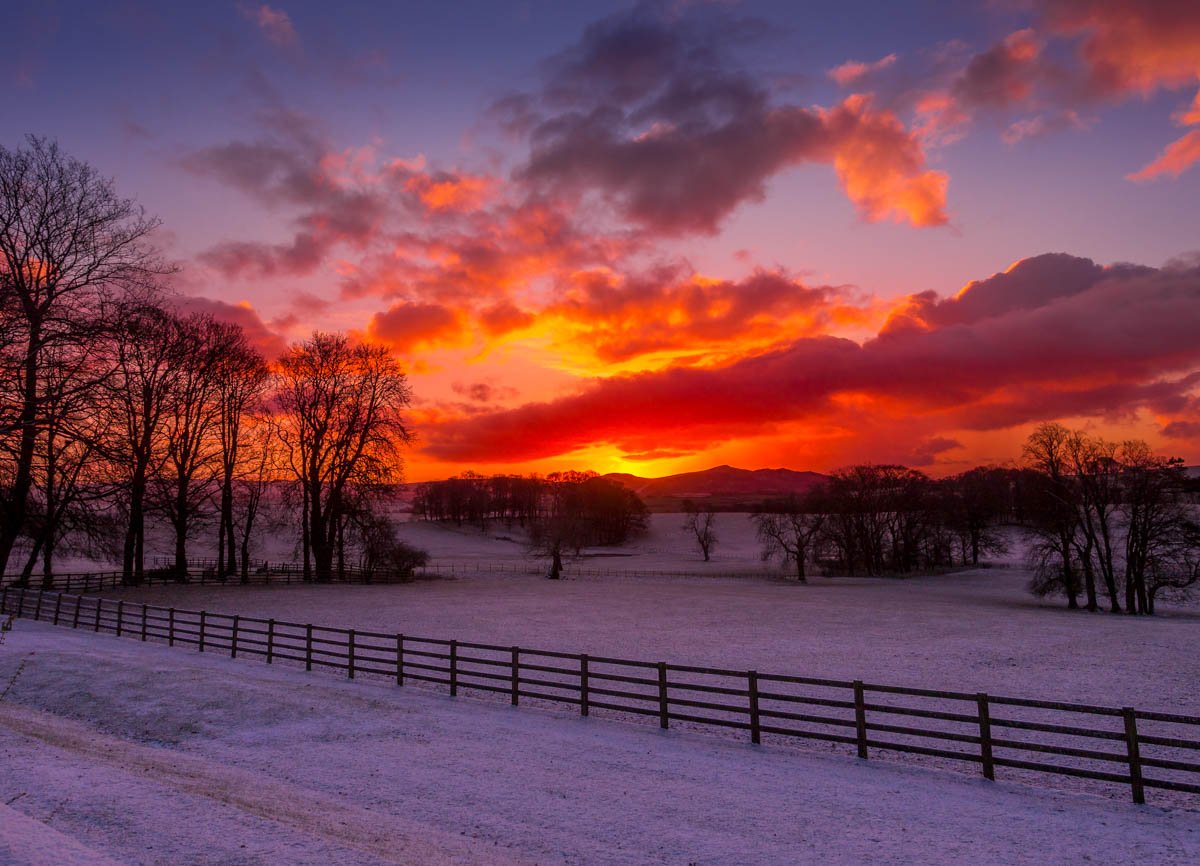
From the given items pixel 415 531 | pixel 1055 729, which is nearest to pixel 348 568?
pixel 1055 729

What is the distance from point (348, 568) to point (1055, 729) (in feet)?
187

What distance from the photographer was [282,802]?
9.24 meters

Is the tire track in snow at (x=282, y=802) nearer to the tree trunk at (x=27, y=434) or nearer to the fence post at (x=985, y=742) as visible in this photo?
the tree trunk at (x=27, y=434)

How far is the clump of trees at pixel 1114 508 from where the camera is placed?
1702 inches

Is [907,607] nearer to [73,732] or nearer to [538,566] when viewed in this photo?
[73,732]

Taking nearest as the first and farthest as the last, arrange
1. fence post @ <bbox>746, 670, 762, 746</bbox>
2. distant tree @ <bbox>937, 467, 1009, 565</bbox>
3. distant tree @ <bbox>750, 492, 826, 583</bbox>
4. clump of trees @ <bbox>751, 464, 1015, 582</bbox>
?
fence post @ <bbox>746, 670, 762, 746</bbox>, distant tree @ <bbox>750, 492, 826, 583</bbox>, clump of trees @ <bbox>751, 464, 1015, 582</bbox>, distant tree @ <bbox>937, 467, 1009, 565</bbox>

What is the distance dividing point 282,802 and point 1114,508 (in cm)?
5186

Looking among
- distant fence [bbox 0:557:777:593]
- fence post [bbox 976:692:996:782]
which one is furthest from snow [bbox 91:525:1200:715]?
fence post [bbox 976:692:996:782]

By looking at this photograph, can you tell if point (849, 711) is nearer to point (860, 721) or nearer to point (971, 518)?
point (860, 721)

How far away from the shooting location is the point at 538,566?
272 feet

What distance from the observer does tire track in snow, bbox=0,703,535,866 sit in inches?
307

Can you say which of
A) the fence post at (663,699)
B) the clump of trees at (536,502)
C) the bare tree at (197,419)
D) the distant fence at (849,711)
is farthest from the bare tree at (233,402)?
the clump of trees at (536,502)

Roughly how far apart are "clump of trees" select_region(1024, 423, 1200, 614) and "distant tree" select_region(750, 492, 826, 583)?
72.4 feet

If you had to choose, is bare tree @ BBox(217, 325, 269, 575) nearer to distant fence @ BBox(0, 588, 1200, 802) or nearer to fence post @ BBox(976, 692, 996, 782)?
distant fence @ BBox(0, 588, 1200, 802)
